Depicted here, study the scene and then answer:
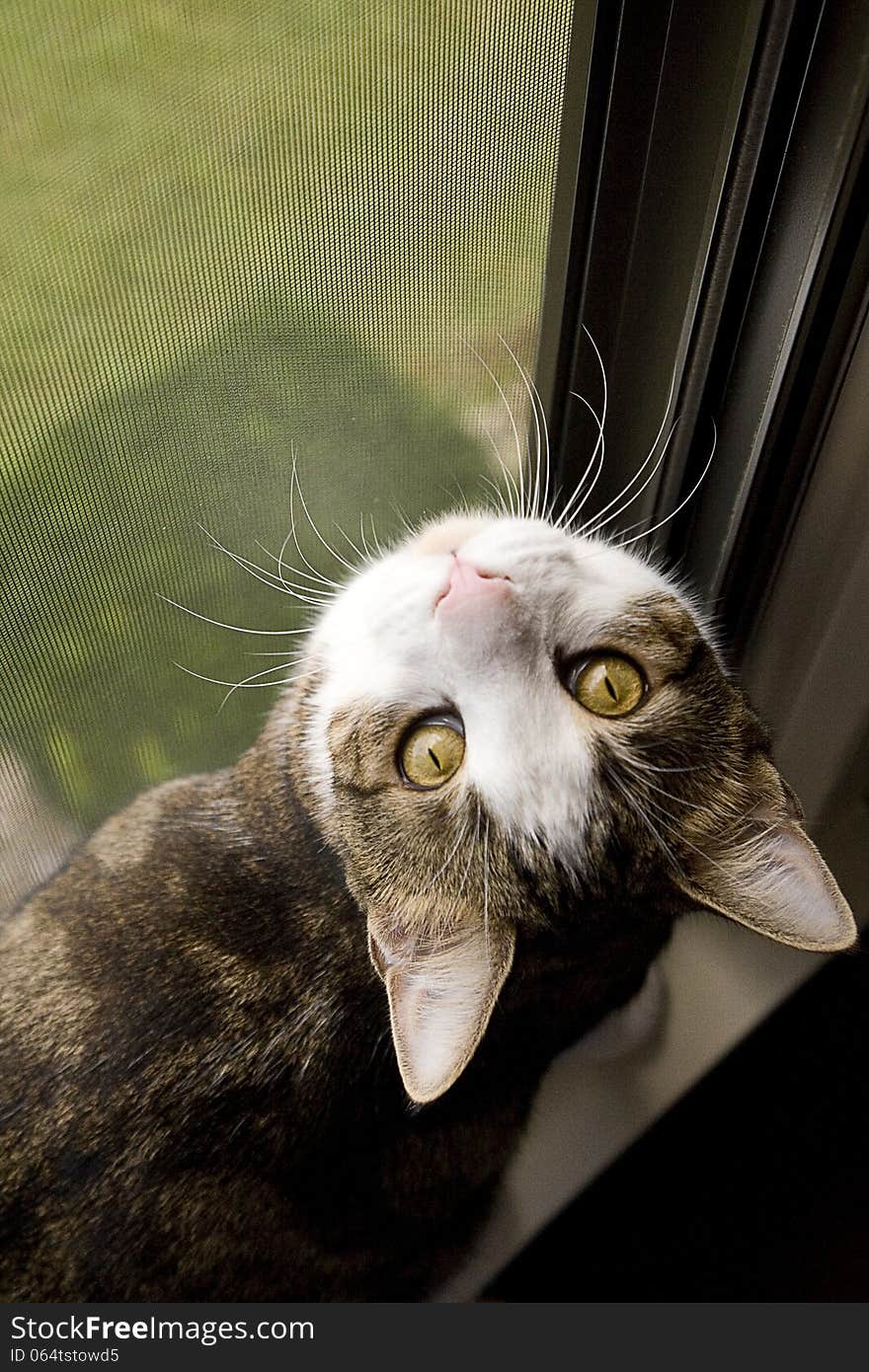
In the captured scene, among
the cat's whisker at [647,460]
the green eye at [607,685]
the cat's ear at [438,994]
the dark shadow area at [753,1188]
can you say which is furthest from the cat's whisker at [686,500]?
the dark shadow area at [753,1188]

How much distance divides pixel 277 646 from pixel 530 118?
19.9 inches

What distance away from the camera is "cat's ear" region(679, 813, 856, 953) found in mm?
686

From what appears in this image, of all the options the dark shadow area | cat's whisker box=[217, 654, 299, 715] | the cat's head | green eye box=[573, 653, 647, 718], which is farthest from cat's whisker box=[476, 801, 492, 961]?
the dark shadow area

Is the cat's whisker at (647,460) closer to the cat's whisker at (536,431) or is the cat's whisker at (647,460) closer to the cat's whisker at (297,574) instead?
the cat's whisker at (536,431)

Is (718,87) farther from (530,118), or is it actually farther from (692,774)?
(692,774)

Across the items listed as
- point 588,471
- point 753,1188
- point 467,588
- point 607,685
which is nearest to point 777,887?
point 607,685

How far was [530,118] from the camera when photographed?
71 cm

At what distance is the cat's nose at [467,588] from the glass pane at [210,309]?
13 cm

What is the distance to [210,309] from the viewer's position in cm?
59

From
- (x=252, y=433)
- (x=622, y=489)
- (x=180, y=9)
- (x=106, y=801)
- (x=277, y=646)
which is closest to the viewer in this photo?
(x=180, y=9)

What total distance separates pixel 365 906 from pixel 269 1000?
13 cm

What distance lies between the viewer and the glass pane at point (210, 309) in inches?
19.7

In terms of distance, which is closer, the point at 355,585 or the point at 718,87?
the point at 718,87
